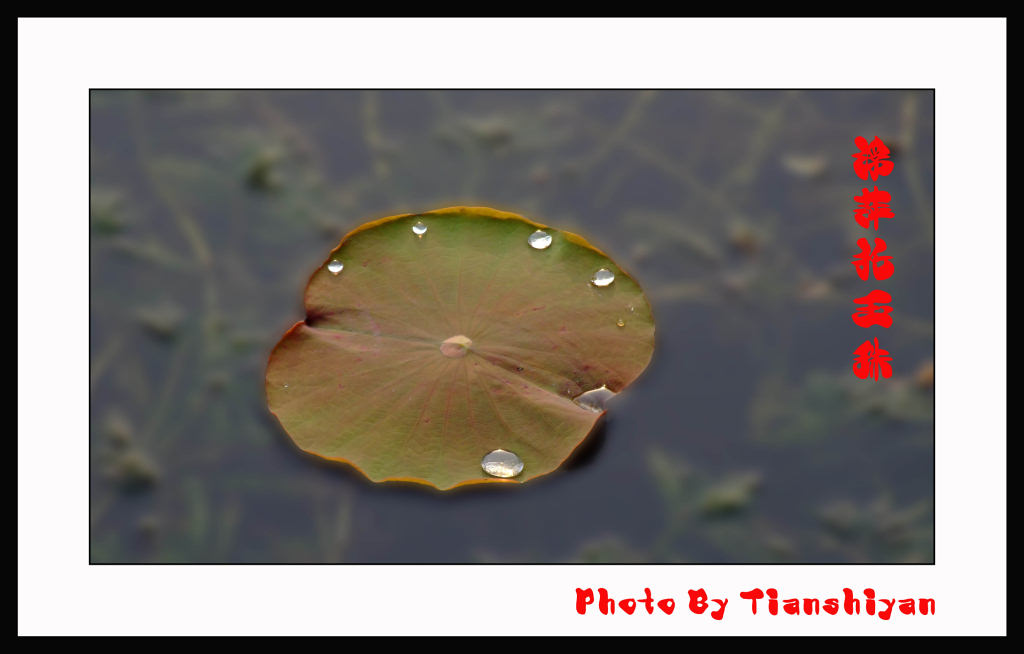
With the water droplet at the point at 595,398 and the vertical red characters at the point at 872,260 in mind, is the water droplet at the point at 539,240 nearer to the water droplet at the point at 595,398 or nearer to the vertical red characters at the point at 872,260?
the water droplet at the point at 595,398

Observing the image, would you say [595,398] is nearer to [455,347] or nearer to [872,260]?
[455,347]

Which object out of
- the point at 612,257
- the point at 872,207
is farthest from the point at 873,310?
the point at 612,257

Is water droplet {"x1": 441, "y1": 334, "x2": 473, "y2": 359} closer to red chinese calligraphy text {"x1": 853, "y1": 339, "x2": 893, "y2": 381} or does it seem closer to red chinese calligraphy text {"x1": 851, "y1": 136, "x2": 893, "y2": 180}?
red chinese calligraphy text {"x1": 853, "y1": 339, "x2": 893, "y2": 381}

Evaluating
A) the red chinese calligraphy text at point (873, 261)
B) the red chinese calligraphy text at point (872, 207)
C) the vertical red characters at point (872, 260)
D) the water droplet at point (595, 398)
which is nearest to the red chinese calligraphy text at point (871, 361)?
the vertical red characters at point (872, 260)

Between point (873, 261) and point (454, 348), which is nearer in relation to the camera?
point (454, 348)

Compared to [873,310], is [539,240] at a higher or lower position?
higher

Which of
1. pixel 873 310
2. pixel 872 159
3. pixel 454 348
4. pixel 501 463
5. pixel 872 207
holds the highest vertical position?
pixel 872 159
